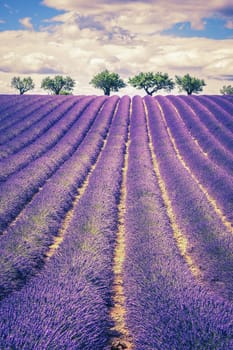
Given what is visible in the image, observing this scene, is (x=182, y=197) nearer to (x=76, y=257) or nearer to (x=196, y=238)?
(x=196, y=238)

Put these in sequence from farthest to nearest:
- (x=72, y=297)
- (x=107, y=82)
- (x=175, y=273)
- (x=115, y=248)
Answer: (x=107, y=82)
(x=115, y=248)
(x=175, y=273)
(x=72, y=297)

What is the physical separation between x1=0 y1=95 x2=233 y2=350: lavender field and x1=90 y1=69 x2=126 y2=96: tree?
1244 inches

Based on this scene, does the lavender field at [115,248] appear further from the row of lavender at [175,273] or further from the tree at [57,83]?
the tree at [57,83]

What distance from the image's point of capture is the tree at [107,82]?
44.0 meters

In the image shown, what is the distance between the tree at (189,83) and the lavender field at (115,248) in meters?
33.1

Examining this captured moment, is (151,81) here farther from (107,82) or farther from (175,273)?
(175,273)

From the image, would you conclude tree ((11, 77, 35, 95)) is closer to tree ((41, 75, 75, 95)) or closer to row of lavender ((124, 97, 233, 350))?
tree ((41, 75, 75, 95))

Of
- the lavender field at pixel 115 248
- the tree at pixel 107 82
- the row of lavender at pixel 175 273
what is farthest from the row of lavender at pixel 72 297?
the tree at pixel 107 82

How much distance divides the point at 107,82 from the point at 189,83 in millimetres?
10977

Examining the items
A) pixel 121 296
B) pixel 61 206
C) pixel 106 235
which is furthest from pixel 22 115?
pixel 121 296

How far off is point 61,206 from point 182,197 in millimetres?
2867

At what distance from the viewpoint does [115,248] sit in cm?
594

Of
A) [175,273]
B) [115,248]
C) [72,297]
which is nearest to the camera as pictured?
[72,297]

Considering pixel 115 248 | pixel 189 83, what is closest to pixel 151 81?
pixel 189 83
